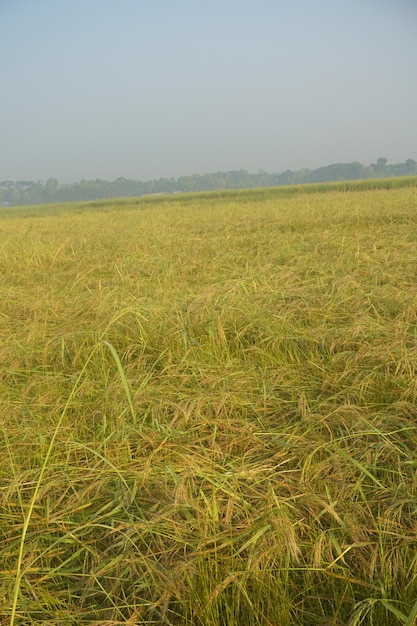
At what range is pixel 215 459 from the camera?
134 centimetres

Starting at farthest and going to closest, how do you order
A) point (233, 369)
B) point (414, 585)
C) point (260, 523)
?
point (233, 369), point (260, 523), point (414, 585)

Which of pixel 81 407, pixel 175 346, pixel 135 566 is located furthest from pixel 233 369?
pixel 135 566

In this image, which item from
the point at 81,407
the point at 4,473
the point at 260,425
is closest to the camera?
the point at 4,473

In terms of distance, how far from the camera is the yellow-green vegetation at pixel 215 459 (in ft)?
2.98

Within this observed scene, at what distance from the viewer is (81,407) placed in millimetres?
1698

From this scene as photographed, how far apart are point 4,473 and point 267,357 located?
1.24 m

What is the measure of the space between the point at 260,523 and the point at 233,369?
986 mm

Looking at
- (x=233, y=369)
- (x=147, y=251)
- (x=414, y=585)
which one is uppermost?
(x=147, y=251)

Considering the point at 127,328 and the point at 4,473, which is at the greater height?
the point at 127,328

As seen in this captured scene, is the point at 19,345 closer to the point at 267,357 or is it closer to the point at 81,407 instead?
the point at 81,407

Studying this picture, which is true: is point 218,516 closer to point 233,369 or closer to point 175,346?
point 233,369

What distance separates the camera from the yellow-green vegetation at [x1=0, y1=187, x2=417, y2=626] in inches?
35.7

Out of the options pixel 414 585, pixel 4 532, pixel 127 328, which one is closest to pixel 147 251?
pixel 127 328

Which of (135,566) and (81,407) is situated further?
(81,407)
